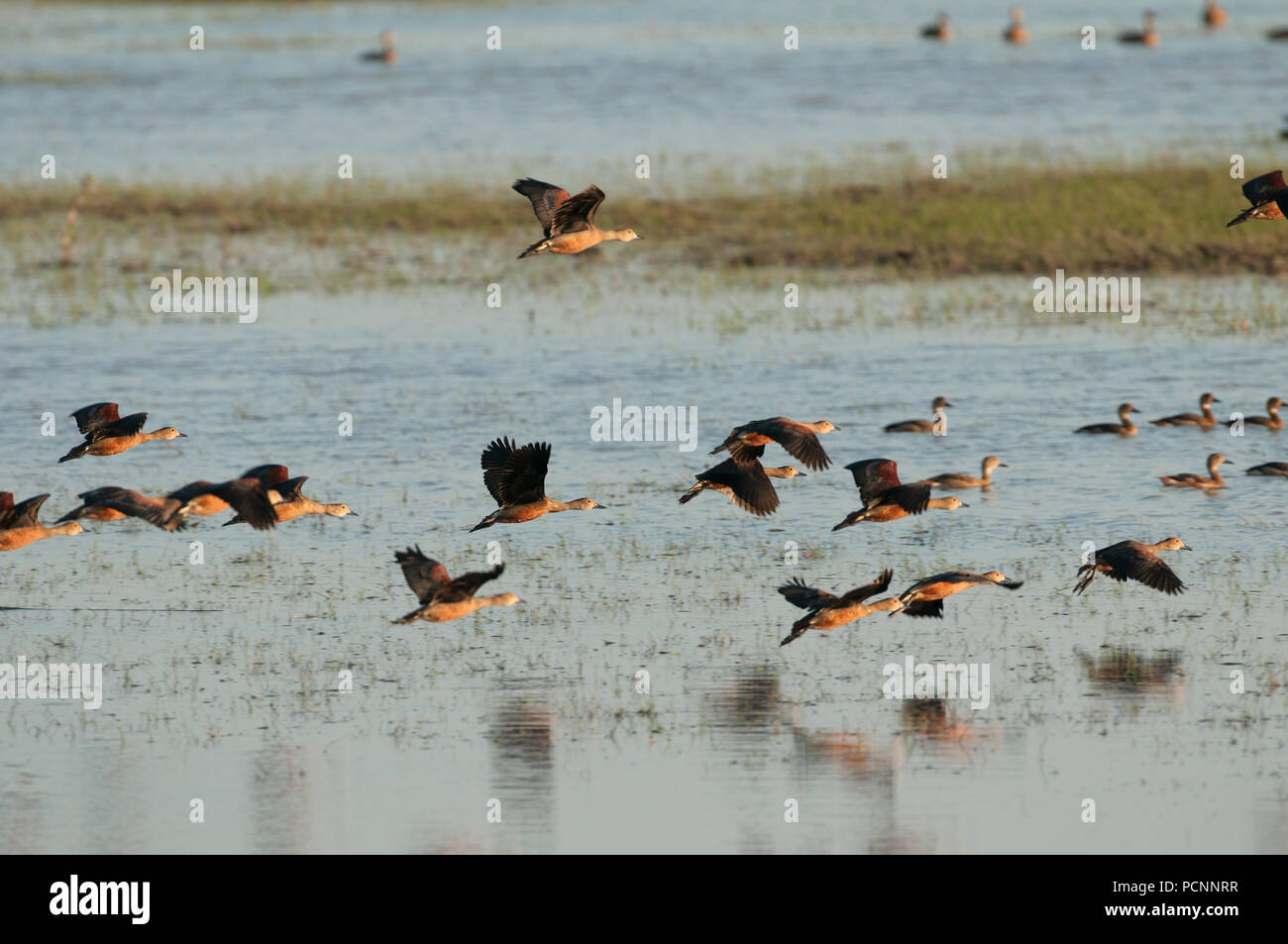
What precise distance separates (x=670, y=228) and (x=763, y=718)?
20.0 metres

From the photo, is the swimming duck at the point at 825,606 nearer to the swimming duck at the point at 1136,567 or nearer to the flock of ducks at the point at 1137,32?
the swimming duck at the point at 1136,567

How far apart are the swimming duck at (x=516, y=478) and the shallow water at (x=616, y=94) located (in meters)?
→ 20.7

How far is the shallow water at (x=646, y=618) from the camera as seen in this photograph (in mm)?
12086

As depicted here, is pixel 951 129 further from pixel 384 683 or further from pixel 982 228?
pixel 384 683

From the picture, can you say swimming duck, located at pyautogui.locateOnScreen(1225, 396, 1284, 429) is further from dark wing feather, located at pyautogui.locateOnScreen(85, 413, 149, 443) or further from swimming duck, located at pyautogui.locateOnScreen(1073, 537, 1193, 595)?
dark wing feather, located at pyautogui.locateOnScreen(85, 413, 149, 443)

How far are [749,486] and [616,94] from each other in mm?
34966

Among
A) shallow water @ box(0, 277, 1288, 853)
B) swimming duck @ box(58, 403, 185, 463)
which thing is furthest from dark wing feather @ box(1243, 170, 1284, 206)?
swimming duck @ box(58, 403, 185, 463)

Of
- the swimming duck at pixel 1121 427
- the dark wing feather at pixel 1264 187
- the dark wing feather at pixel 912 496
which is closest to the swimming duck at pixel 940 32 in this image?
the swimming duck at pixel 1121 427

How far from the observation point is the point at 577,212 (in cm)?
1580

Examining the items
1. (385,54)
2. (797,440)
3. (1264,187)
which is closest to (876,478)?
(797,440)

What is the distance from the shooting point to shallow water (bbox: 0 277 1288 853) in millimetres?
12086

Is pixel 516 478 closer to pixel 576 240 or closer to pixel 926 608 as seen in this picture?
pixel 576 240

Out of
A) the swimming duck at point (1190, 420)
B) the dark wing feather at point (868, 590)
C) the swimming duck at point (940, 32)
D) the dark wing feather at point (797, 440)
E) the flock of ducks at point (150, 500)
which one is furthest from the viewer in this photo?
the swimming duck at point (940, 32)
